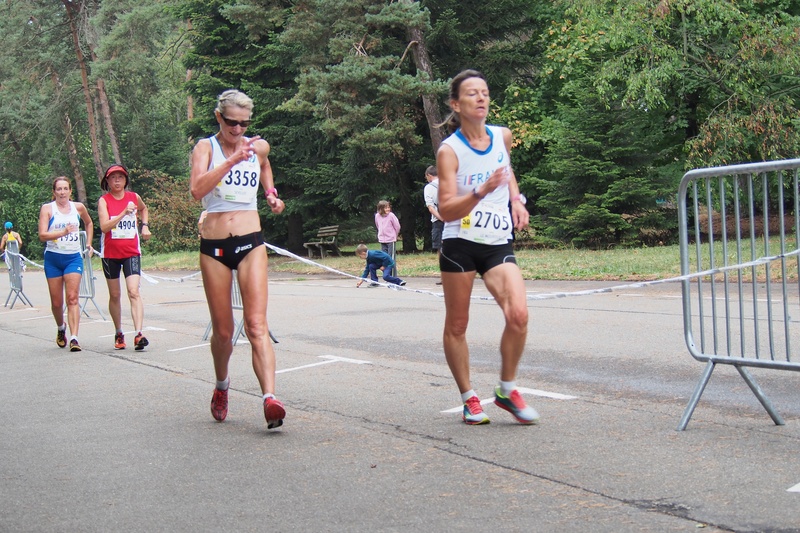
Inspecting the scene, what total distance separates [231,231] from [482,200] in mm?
1651

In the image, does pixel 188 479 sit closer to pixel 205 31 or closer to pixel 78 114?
pixel 205 31

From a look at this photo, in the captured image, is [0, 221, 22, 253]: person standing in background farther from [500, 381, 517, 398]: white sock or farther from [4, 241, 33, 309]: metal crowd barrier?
[500, 381, 517, 398]: white sock

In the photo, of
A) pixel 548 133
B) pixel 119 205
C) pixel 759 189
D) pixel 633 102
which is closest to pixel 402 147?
pixel 548 133

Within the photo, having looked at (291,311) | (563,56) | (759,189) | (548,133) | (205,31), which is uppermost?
(205,31)

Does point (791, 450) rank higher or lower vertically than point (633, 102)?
lower

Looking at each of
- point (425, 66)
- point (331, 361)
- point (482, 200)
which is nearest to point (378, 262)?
point (331, 361)

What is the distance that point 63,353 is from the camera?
11195 mm

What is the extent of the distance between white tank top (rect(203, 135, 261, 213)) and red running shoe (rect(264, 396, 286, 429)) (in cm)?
128

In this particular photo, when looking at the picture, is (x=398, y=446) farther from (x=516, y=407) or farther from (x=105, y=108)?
(x=105, y=108)

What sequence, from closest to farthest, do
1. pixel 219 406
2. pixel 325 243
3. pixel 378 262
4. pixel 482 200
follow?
pixel 482 200, pixel 219 406, pixel 378 262, pixel 325 243

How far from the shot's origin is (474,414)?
19.5 feet

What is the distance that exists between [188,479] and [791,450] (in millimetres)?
3111

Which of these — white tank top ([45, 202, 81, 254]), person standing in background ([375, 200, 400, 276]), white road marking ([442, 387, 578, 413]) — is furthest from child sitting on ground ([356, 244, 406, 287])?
white road marking ([442, 387, 578, 413])

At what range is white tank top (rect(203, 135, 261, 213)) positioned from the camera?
6270mm
